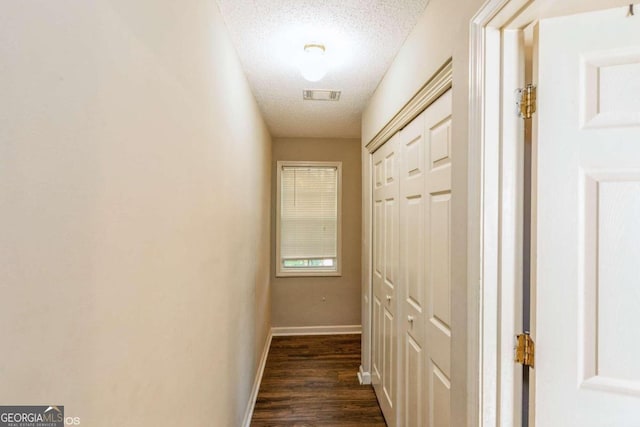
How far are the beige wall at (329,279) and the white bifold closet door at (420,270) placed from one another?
160 centimetres

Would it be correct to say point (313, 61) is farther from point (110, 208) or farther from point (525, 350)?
point (525, 350)

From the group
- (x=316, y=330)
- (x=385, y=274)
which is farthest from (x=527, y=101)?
(x=316, y=330)

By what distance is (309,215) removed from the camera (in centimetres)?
389

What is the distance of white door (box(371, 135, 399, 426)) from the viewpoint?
201cm

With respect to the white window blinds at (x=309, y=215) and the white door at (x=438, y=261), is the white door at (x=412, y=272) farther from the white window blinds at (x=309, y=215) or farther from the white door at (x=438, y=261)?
the white window blinds at (x=309, y=215)

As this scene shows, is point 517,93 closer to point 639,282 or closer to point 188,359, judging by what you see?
point 639,282

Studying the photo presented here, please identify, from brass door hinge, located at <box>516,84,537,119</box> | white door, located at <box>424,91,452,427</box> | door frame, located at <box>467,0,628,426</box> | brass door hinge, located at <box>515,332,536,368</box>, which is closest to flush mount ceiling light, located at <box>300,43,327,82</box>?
white door, located at <box>424,91,452,427</box>

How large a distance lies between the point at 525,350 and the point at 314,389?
207 cm

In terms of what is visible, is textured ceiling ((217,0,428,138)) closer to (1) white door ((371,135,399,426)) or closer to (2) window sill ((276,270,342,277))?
(1) white door ((371,135,399,426))

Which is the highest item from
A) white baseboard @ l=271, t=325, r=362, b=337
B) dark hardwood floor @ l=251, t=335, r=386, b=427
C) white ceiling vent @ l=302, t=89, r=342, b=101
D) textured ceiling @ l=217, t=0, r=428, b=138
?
white ceiling vent @ l=302, t=89, r=342, b=101

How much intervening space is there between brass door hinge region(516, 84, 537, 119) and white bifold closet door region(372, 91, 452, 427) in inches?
13.0

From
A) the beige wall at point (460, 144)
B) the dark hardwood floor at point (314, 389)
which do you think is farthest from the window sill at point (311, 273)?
the beige wall at point (460, 144)

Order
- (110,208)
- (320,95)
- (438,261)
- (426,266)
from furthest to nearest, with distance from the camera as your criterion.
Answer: (320,95) < (426,266) < (438,261) < (110,208)

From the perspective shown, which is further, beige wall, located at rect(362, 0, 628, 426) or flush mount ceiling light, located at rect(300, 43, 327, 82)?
flush mount ceiling light, located at rect(300, 43, 327, 82)
